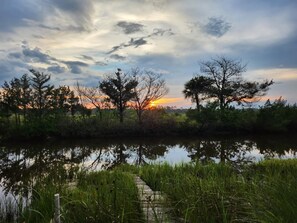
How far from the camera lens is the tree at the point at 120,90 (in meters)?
38.2

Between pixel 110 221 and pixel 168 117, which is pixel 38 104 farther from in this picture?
pixel 110 221

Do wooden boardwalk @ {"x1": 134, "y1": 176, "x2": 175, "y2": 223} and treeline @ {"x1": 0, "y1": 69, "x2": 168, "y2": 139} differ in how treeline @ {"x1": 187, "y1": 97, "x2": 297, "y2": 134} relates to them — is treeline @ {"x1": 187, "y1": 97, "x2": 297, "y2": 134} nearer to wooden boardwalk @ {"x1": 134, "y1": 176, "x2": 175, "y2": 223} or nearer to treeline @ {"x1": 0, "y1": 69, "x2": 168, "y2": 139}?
treeline @ {"x1": 0, "y1": 69, "x2": 168, "y2": 139}

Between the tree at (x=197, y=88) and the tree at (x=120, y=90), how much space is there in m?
8.34

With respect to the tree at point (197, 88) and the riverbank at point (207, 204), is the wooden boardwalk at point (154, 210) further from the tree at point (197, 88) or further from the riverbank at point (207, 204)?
the tree at point (197, 88)

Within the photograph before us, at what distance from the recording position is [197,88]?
139 ft

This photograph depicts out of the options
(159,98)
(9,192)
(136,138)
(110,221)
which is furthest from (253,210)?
(159,98)

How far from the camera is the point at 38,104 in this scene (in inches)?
1574

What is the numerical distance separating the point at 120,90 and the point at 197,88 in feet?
34.2

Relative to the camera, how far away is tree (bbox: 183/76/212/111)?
41.2 metres

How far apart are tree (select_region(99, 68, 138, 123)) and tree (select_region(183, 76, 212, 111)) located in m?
8.34

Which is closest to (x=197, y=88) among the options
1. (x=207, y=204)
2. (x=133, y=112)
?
(x=133, y=112)

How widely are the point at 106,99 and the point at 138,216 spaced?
35.0 m

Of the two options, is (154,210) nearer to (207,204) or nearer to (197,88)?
(207,204)

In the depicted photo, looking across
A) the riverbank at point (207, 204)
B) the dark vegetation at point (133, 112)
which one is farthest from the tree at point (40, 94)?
the riverbank at point (207, 204)
